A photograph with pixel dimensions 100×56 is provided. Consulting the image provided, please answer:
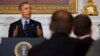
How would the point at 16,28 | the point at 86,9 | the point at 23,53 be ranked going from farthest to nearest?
1. the point at 86,9
2. the point at 16,28
3. the point at 23,53

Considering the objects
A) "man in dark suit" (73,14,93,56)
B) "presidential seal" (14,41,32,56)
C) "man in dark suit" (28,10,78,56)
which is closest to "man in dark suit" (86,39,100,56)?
"man in dark suit" (28,10,78,56)

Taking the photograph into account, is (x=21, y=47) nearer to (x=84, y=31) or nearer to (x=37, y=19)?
(x=84, y=31)

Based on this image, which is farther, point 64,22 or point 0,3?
point 0,3

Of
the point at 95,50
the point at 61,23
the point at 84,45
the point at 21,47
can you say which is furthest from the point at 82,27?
the point at 21,47

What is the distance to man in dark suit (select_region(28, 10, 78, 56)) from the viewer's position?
289 centimetres

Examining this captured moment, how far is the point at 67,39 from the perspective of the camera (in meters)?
2.94

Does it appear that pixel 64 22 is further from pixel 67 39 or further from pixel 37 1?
pixel 37 1

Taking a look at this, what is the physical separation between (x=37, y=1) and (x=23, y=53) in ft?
11.1

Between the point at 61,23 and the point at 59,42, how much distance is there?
165 mm

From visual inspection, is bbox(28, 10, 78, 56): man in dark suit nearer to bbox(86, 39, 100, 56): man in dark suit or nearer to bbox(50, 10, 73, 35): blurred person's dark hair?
bbox(50, 10, 73, 35): blurred person's dark hair

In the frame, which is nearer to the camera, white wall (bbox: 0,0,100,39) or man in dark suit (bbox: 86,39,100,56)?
man in dark suit (bbox: 86,39,100,56)

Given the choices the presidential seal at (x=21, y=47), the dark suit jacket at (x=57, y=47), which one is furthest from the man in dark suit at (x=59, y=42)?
the presidential seal at (x=21, y=47)

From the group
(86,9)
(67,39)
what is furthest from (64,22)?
(86,9)

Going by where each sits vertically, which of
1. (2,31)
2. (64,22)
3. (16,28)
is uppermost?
(64,22)
